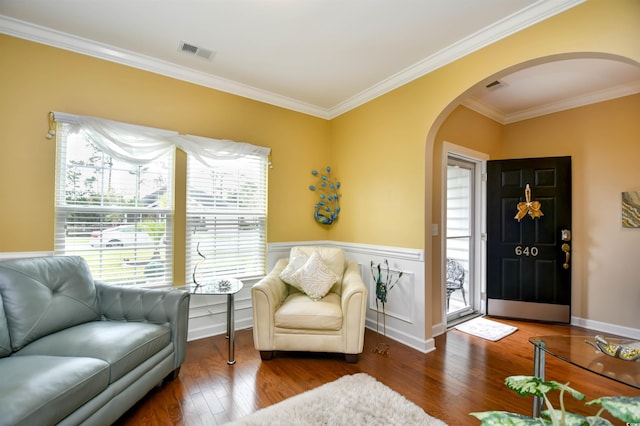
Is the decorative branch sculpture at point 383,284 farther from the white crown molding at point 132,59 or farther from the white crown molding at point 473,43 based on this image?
the white crown molding at point 132,59

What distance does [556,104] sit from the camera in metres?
3.61

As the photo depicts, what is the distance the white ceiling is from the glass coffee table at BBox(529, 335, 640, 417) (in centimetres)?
213

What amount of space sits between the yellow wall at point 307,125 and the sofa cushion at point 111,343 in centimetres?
94

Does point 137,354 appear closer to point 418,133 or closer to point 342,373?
point 342,373

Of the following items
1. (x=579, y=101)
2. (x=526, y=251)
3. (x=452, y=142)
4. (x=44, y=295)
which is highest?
(x=579, y=101)

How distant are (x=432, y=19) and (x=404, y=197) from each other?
5.00 feet

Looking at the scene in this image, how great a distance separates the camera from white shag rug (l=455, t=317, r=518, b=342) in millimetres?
3113

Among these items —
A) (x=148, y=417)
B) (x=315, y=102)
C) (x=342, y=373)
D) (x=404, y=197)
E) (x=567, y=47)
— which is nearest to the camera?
(x=148, y=417)

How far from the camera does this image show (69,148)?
7.95 ft

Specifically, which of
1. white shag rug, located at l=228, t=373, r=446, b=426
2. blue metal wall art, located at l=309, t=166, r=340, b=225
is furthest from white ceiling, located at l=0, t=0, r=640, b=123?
white shag rug, located at l=228, t=373, r=446, b=426

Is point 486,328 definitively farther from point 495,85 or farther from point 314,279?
point 495,85

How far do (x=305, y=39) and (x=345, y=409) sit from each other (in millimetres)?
2780

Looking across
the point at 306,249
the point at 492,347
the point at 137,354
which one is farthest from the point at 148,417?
the point at 492,347

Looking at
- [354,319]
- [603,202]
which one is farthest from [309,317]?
[603,202]
